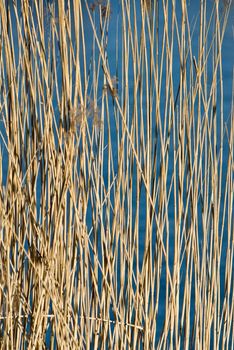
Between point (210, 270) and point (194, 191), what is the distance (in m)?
0.18

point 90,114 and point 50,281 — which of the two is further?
point 50,281

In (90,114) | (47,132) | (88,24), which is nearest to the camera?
(90,114)

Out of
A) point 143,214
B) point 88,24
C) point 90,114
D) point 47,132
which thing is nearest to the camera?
point 90,114

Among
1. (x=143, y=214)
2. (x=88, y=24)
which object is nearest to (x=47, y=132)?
Answer: (x=143, y=214)

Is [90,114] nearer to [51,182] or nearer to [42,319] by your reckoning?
[51,182]

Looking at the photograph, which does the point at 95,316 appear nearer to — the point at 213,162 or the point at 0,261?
the point at 0,261

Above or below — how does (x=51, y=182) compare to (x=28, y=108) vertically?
below

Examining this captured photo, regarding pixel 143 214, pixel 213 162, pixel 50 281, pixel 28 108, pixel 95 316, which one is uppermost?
pixel 28 108

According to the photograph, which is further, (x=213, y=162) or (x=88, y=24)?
(x=88, y=24)

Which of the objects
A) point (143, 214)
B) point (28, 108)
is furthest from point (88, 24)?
point (28, 108)

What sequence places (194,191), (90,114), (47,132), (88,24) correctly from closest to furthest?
(90,114)
(47,132)
(194,191)
(88,24)

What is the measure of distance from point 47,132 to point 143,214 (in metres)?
2.54

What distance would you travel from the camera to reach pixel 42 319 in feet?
3.51

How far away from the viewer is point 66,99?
0.96m
